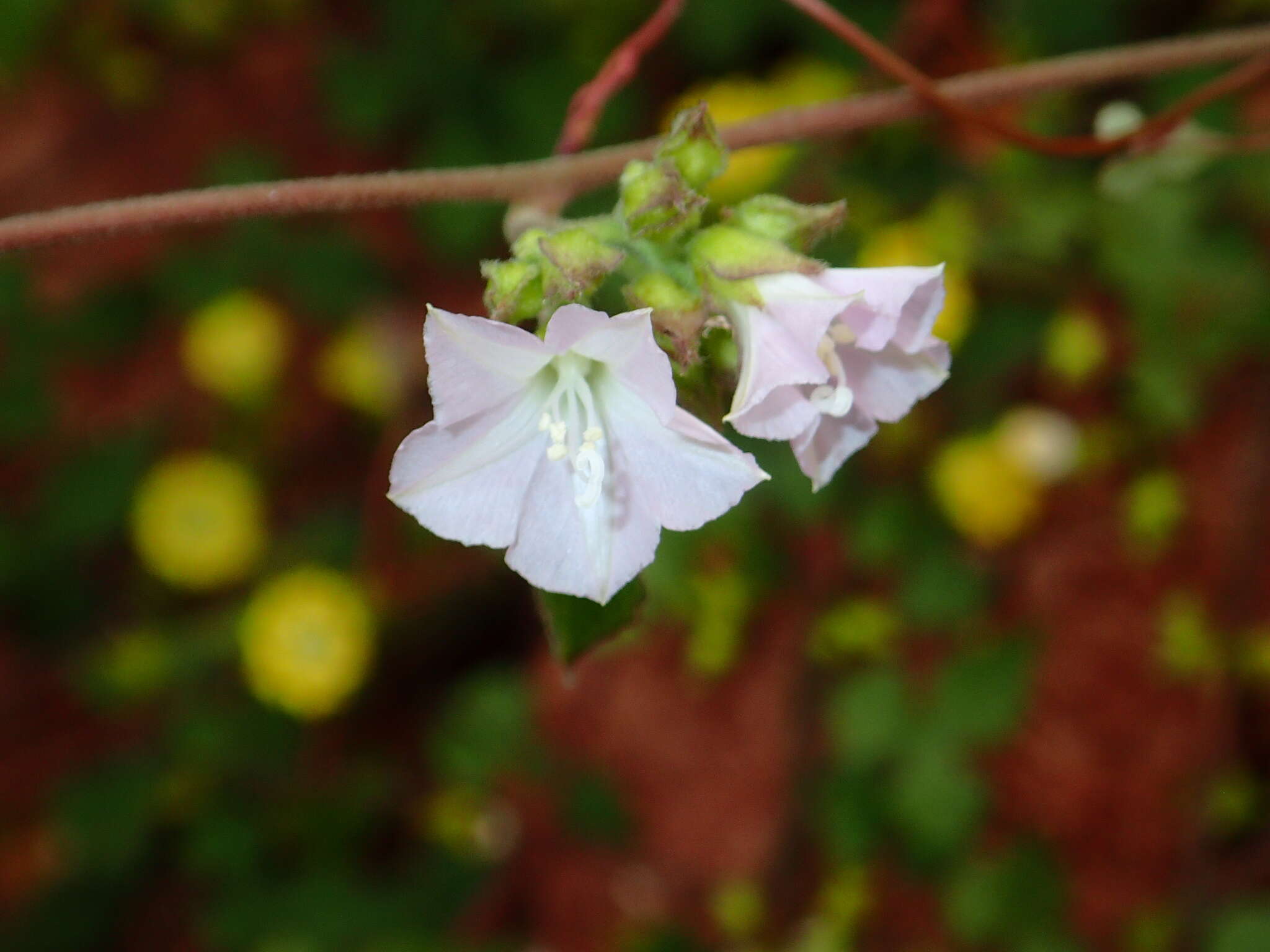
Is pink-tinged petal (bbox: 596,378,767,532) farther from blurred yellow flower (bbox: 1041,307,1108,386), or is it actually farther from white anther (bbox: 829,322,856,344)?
blurred yellow flower (bbox: 1041,307,1108,386)

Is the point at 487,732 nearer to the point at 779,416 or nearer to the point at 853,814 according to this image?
the point at 853,814

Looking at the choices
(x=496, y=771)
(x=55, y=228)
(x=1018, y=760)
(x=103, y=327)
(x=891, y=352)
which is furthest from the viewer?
(x=103, y=327)

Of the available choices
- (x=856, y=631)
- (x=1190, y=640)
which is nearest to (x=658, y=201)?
(x=856, y=631)

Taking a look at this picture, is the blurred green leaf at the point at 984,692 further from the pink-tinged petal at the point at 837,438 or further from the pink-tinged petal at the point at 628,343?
the pink-tinged petal at the point at 628,343

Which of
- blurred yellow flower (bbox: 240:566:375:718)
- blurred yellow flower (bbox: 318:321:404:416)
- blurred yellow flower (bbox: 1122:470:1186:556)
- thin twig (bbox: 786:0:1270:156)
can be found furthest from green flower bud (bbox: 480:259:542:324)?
blurred yellow flower (bbox: 318:321:404:416)

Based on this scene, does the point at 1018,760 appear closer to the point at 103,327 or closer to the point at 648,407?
the point at 648,407

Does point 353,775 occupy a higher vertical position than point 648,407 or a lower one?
lower

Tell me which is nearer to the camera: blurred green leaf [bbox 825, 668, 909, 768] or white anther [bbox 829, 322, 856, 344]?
white anther [bbox 829, 322, 856, 344]

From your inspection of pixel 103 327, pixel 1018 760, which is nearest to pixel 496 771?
pixel 1018 760
